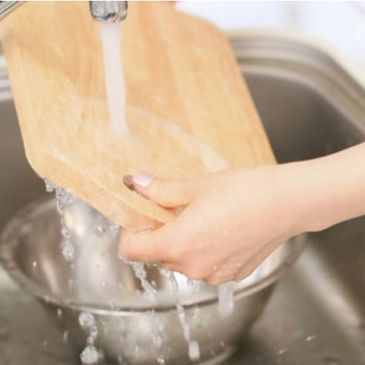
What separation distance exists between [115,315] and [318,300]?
28 centimetres

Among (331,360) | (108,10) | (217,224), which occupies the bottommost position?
(331,360)

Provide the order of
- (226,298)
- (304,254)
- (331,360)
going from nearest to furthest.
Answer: (226,298) → (331,360) → (304,254)

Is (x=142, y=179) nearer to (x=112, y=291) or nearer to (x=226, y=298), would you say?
(x=226, y=298)

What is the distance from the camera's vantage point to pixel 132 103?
29.6 inches

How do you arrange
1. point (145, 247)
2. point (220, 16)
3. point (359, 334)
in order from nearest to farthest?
point (145, 247)
point (359, 334)
point (220, 16)

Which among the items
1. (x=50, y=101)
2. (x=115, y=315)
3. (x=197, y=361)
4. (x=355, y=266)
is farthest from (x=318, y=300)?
(x=50, y=101)

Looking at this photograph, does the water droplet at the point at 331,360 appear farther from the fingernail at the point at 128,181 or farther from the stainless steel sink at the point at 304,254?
the fingernail at the point at 128,181

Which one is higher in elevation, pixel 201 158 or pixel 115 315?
pixel 201 158

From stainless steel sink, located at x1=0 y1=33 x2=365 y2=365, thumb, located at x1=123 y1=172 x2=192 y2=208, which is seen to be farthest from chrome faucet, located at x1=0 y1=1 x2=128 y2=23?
stainless steel sink, located at x1=0 y1=33 x2=365 y2=365

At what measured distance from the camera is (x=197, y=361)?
0.78 metres

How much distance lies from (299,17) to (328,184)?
0.43 meters

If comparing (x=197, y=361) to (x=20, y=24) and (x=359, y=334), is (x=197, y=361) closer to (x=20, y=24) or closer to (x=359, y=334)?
(x=359, y=334)

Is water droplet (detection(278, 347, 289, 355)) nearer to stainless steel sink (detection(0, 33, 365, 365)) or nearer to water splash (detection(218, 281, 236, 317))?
stainless steel sink (detection(0, 33, 365, 365))

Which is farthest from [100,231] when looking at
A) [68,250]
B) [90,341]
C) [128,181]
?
[128,181]
